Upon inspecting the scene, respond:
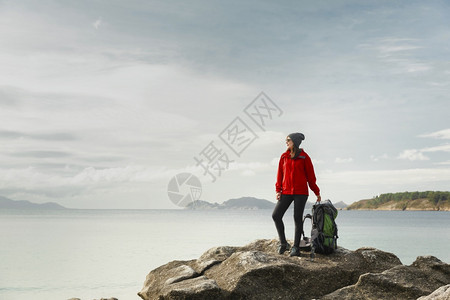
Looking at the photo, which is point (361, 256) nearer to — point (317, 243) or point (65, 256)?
point (317, 243)

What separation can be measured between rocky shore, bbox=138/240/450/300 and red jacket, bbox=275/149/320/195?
147cm

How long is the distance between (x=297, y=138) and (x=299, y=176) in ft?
2.78

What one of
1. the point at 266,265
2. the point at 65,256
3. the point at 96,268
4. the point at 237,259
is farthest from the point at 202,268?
the point at 65,256

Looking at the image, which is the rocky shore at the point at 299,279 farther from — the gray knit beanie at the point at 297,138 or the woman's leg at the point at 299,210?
the gray knit beanie at the point at 297,138

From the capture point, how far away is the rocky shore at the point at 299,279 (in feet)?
27.6

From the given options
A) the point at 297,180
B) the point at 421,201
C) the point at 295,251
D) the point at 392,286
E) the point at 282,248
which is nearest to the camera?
the point at 392,286

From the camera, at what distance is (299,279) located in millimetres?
8758

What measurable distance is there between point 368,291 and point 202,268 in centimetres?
353

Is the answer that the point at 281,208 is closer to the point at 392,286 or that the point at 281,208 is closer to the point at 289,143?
the point at 289,143

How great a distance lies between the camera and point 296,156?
9672mm

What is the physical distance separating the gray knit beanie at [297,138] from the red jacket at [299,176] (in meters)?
0.23

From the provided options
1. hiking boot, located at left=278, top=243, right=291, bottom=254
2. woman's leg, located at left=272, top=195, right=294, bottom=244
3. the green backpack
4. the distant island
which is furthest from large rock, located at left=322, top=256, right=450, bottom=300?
the distant island

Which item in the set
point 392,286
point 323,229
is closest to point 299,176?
point 323,229

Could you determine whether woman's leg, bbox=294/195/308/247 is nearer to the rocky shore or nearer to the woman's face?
the rocky shore
